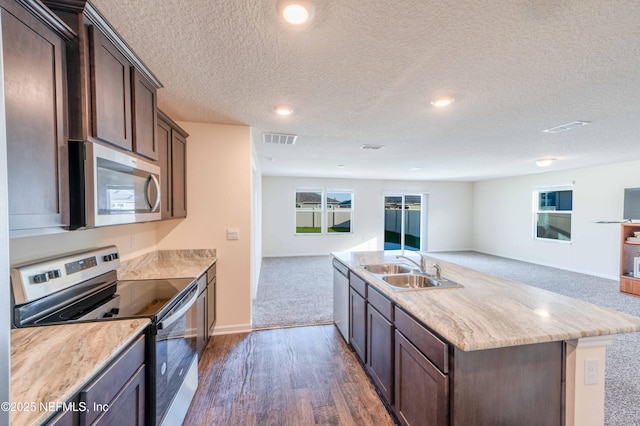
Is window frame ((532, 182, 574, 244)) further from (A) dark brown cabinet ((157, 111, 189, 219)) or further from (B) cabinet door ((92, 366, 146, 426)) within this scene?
(B) cabinet door ((92, 366, 146, 426))

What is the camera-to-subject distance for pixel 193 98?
2.31 m

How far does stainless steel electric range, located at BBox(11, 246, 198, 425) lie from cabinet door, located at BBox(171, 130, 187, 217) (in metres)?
0.73

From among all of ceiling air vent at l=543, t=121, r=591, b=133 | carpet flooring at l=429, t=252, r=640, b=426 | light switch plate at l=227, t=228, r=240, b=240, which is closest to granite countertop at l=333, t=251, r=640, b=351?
carpet flooring at l=429, t=252, r=640, b=426

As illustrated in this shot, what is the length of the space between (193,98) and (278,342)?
8.36ft

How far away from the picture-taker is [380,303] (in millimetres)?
1950

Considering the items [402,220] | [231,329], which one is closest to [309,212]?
[402,220]

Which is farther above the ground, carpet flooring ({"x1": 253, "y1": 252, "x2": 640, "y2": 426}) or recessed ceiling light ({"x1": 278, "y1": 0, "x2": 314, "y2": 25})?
recessed ceiling light ({"x1": 278, "y1": 0, "x2": 314, "y2": 25})

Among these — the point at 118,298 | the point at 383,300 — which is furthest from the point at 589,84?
the point at 118,298

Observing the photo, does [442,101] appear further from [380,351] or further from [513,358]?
[380,351]

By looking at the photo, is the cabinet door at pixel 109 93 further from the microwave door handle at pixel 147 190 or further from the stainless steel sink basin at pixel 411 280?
the stainless steel sink basin at pixel 411 280

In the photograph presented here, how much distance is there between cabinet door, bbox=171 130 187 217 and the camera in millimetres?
2562

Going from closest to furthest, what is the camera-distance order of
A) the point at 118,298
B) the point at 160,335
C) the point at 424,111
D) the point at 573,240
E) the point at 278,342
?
the point at 160,335 < the point at 118,298 < the point at 424,111 < the point at 278,342 < the point at 573,240

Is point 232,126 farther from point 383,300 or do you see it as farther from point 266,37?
point 383,300

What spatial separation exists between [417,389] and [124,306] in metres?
1.80
